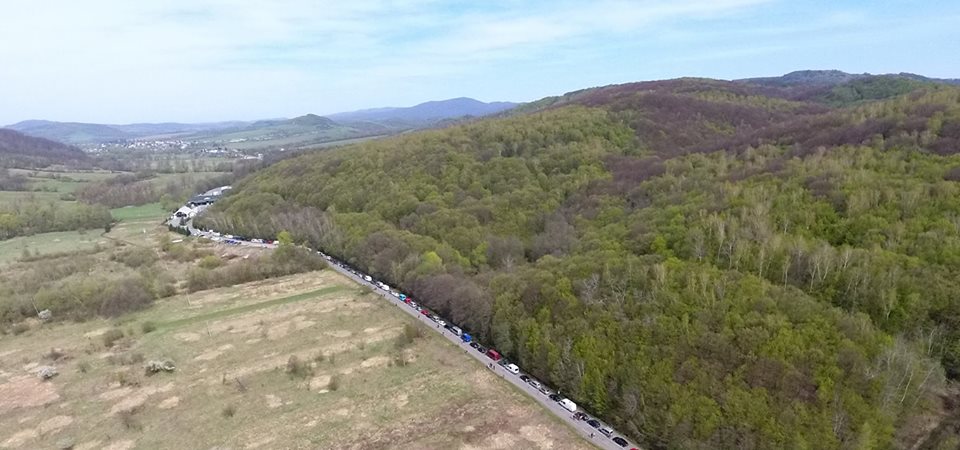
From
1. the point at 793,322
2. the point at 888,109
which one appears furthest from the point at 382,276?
the point at 888,109

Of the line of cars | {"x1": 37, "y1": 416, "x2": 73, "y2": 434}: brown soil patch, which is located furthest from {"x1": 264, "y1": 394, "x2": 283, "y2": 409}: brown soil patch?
the line of cars

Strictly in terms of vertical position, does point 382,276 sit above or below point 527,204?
below

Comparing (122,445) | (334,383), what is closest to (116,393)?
(122,445)

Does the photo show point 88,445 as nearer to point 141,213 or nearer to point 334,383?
point 334,383

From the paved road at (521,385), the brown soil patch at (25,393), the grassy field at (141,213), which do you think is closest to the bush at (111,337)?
the brown soil patch at (25,393)

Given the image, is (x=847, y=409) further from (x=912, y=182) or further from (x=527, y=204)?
(x=527, y=204)

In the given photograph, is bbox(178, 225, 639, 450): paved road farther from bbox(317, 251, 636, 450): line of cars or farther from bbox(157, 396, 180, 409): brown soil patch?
bbox(157, 396, 180, 409): brown soil patch

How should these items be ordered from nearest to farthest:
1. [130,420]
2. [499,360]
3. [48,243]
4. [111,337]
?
[130,420], [499,360], [111,337], [48,243]
